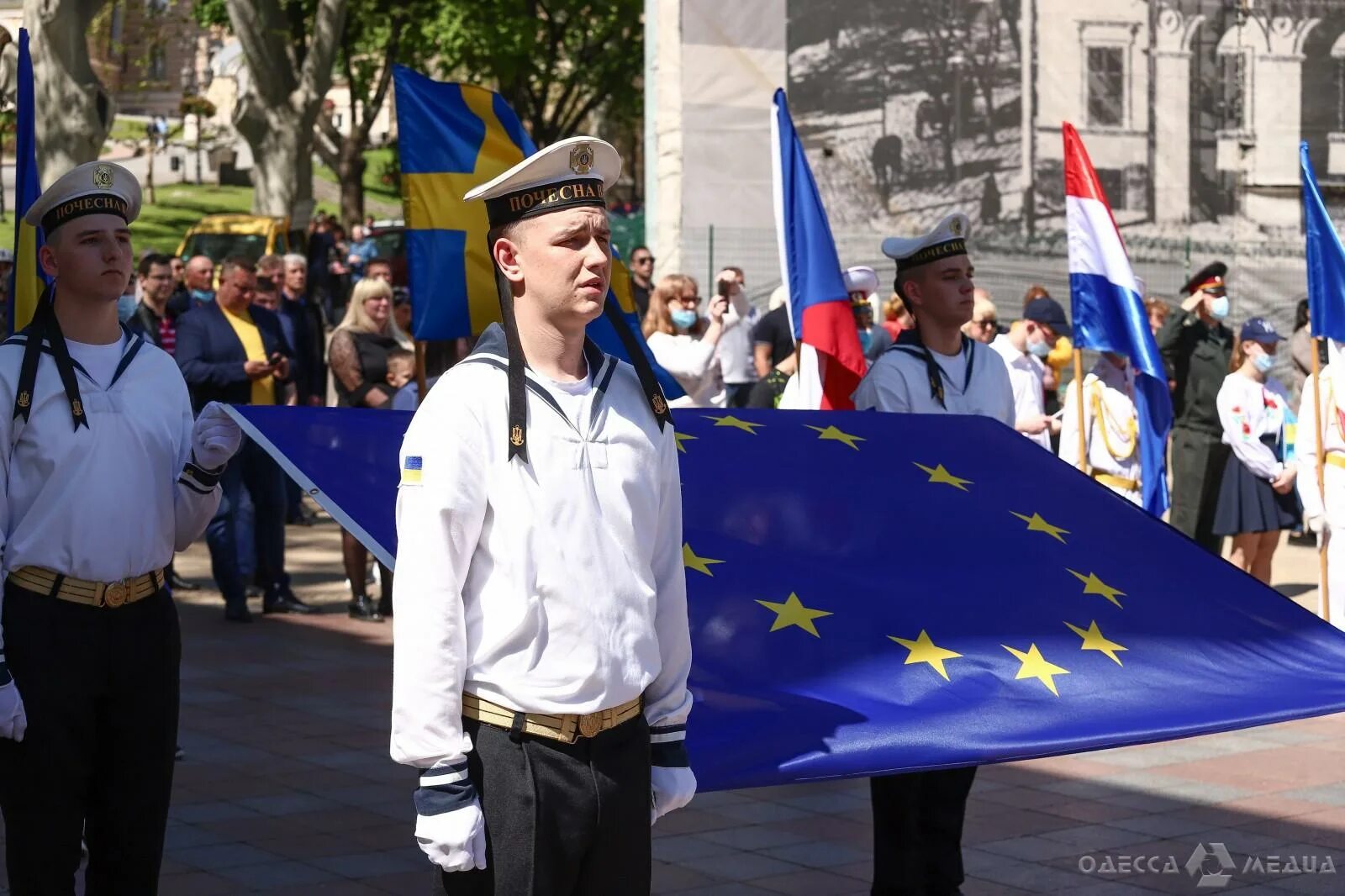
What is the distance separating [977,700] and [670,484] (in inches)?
57.1

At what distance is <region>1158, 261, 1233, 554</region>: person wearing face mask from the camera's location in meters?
13.3

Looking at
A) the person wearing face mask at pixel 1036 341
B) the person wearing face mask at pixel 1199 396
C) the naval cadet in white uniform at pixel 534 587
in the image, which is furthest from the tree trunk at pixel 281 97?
the naval cadet in white uniform at pixel 534 587

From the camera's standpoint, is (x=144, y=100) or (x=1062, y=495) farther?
(x=144, y=100)

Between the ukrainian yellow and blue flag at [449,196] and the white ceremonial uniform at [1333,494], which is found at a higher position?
the ukrainian yellow and blue flag at [449,196]

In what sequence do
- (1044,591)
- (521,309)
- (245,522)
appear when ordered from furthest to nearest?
1. (245,522)
2. (1044,591)
3. (521,309)

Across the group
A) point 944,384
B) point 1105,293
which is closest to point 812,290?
point 944,384

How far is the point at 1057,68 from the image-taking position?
81.9 ft

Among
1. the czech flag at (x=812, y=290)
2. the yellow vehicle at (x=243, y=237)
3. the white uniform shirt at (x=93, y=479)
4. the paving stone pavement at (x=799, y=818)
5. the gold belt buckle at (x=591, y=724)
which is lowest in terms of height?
the paving stone pavement at (x=799, y=818)

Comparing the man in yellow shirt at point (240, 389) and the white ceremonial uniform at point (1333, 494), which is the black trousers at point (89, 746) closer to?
the man in yellow shirt at point (240, 389)

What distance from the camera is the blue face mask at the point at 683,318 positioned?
1430cm

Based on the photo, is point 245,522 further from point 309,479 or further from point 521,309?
point 521,309

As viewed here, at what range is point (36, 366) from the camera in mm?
4789

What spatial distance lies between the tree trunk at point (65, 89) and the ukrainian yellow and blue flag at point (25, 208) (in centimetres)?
1334

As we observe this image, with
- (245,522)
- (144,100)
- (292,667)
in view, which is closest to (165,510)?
(292,667)
